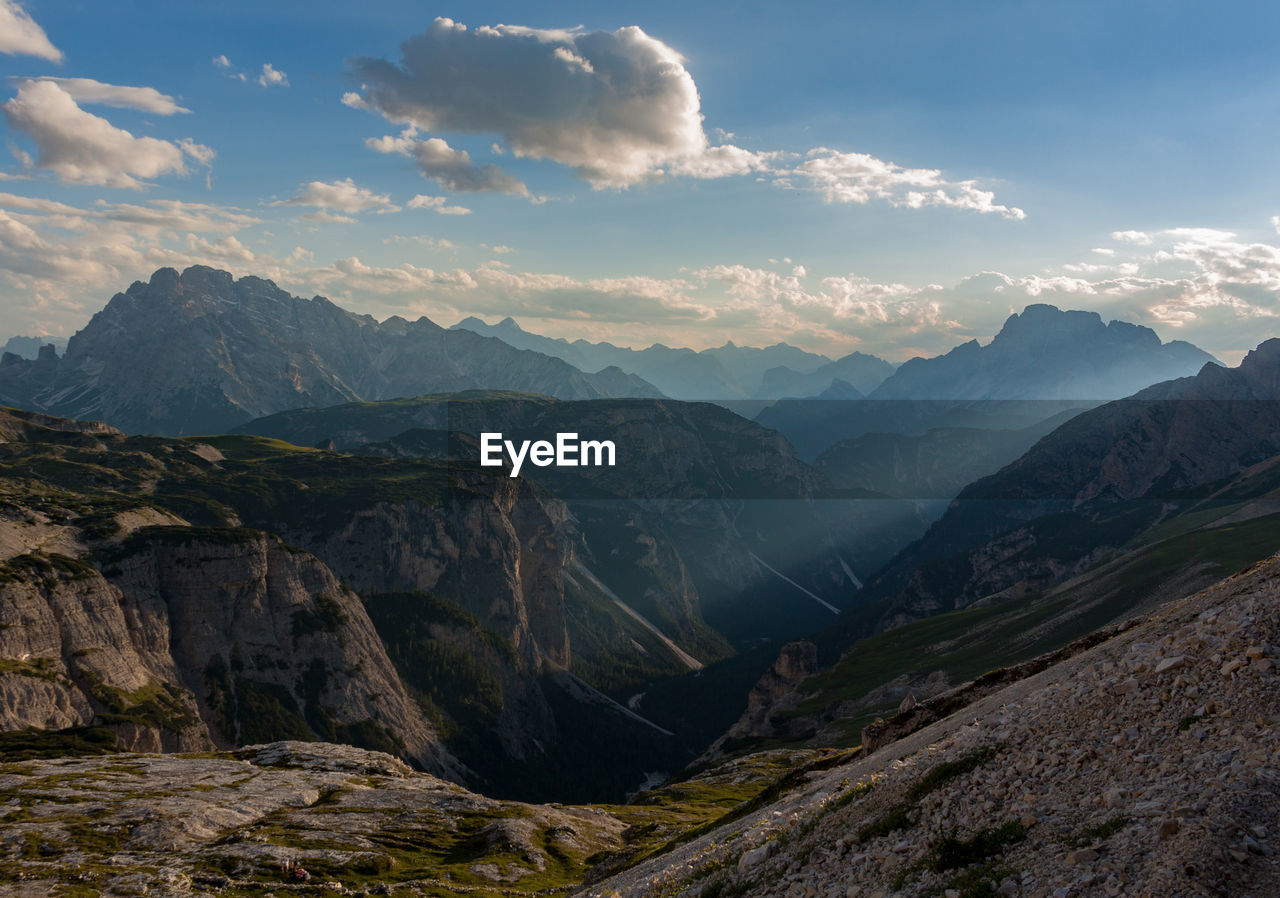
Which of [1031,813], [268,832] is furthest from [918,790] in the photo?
[268,832]

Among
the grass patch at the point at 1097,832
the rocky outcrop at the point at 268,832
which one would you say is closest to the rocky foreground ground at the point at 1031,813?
the grass patch at the point at 1097,832

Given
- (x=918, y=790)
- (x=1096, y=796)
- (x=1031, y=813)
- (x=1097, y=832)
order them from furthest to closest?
(x=918, y=790)
(x=1031, y=813)
(x=1096, y=796)
(x=1097, y=832)

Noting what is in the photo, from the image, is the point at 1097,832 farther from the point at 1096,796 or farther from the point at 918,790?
the point at 918,790

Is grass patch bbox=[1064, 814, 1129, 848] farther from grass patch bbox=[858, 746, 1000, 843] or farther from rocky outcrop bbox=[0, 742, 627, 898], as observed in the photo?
rocky outcrop bbox=[0, 742, 627, 898]

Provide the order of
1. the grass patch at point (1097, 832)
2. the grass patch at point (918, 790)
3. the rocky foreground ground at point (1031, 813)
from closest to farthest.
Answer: the rocky foreground ground at point (1031, 813), the grass patch at point (1097, 832), the grass patch at point (918, 790)

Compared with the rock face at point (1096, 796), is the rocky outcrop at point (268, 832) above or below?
below

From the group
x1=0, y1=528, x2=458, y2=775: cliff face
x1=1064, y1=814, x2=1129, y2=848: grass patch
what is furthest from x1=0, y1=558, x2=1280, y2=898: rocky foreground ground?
x1=0, y1=528, x2=458, y2=775: cliff face

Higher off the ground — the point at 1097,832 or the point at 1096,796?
the point at 1096,796

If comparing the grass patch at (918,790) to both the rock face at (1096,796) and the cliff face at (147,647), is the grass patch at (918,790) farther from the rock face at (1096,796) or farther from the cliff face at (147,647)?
the cliff face at (147,647)
